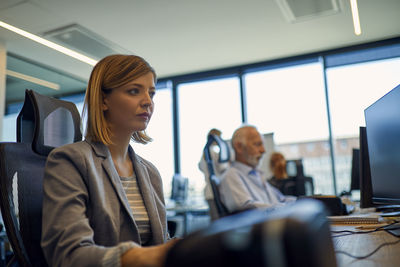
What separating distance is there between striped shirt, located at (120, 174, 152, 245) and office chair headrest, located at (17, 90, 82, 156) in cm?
26

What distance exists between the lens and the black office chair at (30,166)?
1.03 metres

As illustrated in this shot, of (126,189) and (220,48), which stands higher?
(220,48)

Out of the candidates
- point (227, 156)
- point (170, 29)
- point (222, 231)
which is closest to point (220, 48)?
point (170, 29)

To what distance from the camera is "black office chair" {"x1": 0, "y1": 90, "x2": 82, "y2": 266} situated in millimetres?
1034

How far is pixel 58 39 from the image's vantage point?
181 inches

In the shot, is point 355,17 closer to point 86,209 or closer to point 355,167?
point 355,167

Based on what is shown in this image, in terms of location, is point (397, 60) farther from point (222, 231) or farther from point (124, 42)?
point (222, 231)

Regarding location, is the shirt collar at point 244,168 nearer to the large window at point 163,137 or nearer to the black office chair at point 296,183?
the black office chair at point 296,183

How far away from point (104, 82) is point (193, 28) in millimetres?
3547

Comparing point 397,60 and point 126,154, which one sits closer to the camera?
point 126,154

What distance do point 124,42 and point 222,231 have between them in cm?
475

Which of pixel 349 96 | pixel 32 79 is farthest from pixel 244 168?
pixel 32 79

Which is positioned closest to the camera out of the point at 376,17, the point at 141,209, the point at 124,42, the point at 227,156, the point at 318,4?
the point at 141,209

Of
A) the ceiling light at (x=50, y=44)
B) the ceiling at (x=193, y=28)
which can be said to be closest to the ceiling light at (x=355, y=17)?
the ceiling at (x=193, y=28)
